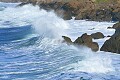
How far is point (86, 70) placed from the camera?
674 inches

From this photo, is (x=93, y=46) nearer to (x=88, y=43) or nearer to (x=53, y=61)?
(x=88, y=43)

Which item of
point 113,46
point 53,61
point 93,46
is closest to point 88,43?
point 93,46

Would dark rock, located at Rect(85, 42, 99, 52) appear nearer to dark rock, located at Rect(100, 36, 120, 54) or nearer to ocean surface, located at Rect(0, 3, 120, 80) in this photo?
dark rock, located at Rect(100, 36, 120, 54)

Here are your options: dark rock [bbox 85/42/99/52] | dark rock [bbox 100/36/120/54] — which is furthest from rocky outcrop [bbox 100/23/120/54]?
dark rock [bbox 85/42/99/52]

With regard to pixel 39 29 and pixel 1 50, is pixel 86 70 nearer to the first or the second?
pixel 1 50

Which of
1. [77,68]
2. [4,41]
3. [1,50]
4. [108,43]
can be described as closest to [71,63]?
[77,68]

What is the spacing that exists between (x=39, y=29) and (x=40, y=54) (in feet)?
36.6

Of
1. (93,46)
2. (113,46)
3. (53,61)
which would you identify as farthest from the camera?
(93,46)

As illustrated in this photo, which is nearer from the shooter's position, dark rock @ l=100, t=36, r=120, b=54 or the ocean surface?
the ocean surface

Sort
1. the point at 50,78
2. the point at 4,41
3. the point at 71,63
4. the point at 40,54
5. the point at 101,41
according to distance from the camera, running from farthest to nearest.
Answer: the point at 4,41
the point at 101,41
the point at 40,54
the point at 71,63
the point at 50,78

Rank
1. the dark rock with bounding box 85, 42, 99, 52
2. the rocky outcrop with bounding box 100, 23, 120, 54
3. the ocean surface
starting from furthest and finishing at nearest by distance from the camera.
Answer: the dark rock with bounding box 85, 42, 99, 52 < the rocky outcrop with bounding box 100, 23, 120, 54 < the ocean surface

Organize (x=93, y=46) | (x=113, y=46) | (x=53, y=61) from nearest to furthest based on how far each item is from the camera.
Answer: (x=53, y=61), (x=113, y=46), (x=93, y=46)

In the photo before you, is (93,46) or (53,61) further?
(93,46)

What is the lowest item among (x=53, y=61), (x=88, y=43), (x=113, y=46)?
(x=53, y=61)
